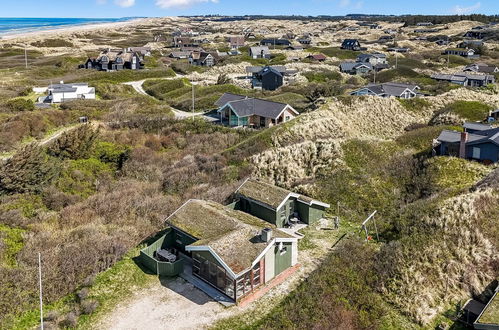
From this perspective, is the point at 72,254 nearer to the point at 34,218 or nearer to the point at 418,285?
the point at 34,218

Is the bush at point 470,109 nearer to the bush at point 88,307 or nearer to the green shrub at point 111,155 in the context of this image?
the green shrub at point 111,155

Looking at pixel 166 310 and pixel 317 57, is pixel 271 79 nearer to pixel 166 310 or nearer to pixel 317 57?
pixel 317 57

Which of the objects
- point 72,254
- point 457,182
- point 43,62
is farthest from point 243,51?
point 72,254

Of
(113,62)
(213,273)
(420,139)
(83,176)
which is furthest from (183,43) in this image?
(213,273)

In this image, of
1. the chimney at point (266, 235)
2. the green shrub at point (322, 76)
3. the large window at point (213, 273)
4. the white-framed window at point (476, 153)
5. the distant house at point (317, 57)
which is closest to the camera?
the large window at point (213, 273)

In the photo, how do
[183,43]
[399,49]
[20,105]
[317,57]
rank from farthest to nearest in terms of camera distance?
[183,43] → [399,49] → [317,57] → [20,105]

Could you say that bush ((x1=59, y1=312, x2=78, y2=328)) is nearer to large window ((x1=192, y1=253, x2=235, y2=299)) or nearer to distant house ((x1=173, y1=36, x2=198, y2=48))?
large window ((x1=192, y1=253, x2=235, y2=299))

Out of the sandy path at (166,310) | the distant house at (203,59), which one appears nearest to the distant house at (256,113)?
the sandy path at (166,310)
